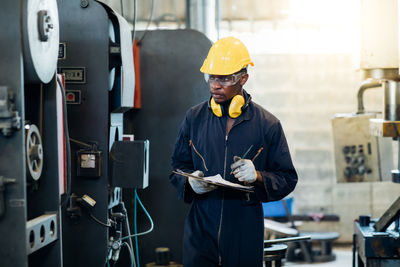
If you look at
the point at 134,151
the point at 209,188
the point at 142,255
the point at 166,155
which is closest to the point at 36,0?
the point at 209,188

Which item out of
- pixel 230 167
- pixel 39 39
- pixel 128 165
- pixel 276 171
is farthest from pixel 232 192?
pixel 39 39

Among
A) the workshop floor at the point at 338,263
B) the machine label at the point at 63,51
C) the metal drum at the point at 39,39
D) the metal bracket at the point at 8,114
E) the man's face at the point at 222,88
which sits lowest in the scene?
the workshop floor at the point at 338,263

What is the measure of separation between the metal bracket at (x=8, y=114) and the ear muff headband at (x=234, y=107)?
0.94m

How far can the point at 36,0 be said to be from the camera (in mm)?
1775

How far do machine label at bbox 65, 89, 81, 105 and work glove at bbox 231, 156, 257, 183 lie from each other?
102 cm

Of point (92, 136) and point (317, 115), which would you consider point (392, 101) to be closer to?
point (92, 136)

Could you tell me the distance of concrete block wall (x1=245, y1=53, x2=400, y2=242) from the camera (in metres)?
5.75

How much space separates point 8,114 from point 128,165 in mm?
1295

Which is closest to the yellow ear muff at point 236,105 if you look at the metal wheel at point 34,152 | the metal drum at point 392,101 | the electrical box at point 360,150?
the metal wheel at point 34,152

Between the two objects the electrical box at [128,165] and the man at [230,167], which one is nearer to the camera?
the man at [230,167]

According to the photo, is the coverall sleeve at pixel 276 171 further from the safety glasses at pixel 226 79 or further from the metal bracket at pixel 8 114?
the metal bracket at pixel 8 114

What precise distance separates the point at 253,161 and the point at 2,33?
1.12 m

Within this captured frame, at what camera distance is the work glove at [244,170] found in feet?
7.29

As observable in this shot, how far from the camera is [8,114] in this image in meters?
1.62
